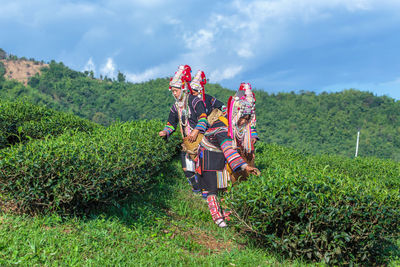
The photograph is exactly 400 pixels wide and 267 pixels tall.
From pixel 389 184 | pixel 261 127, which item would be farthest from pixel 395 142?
pixel 389 184

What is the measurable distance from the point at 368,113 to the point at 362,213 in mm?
48597

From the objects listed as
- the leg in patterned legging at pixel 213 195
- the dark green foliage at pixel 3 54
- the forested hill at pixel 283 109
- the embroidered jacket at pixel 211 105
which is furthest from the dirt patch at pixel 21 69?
the leg in patterned legging at pixel 213 195

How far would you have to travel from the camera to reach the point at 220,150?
5020 mm

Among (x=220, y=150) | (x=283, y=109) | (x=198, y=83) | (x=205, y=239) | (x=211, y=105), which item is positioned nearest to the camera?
(x=205, y=239)

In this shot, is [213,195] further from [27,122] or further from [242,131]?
[27,122]

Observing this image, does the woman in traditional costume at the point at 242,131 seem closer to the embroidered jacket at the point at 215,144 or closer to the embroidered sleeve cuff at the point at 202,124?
the embroidered jacket at the point at 215,144

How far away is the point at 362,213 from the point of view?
3850 millimetres

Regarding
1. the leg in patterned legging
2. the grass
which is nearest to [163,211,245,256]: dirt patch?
the grass

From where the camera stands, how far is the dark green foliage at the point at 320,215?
12.6ft

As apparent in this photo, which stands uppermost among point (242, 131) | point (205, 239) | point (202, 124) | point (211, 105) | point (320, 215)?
point (211, 105)

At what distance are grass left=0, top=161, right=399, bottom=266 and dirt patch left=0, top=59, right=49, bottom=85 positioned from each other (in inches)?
2426

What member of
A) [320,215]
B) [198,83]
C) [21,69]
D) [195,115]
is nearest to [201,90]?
[198,83]

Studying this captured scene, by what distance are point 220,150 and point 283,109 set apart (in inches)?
1842

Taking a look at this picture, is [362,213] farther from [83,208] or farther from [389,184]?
[389,184]
